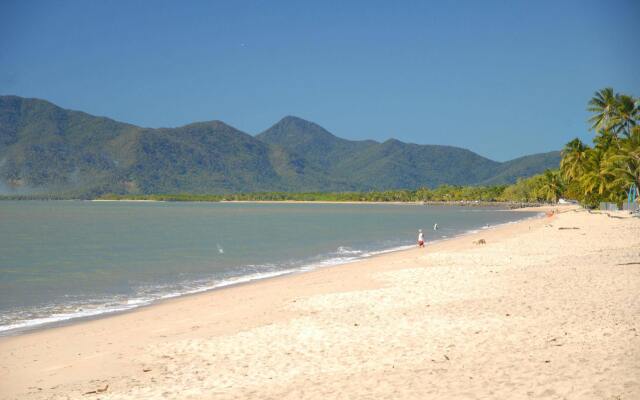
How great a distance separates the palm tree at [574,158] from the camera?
83.5 m

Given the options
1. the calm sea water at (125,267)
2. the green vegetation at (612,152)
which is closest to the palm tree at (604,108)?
the green vegetation at (612,152)

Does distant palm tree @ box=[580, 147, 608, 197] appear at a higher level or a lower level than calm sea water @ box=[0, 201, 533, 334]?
higher

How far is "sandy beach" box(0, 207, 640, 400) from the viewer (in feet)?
25.1

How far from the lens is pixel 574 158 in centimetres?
8700

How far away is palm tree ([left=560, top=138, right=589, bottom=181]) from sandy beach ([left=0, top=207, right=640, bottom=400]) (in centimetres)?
7173

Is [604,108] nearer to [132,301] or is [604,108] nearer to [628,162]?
[628,162]

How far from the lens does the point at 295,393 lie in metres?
7.56

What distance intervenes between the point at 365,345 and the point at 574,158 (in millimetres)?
86699

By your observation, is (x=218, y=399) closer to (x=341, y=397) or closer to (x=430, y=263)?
(x=341, y=397)

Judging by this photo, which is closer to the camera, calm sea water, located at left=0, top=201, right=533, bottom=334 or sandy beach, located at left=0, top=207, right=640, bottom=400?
sandy beach, located at left=0, top=207, right=640, bottom=400

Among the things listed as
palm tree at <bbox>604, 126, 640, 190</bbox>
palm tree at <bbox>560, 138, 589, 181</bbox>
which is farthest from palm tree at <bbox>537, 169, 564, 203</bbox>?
palm tree at <bbox>604, 126, 640, 190</bbox>

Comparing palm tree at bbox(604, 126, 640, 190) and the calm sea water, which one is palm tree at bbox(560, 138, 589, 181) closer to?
palm tree at bbox(604, 126, 640, 190)

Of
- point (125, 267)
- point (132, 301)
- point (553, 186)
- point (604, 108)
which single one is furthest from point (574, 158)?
point (132, 301)

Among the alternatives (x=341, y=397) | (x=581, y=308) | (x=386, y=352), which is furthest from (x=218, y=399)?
(x=581, y=308)
